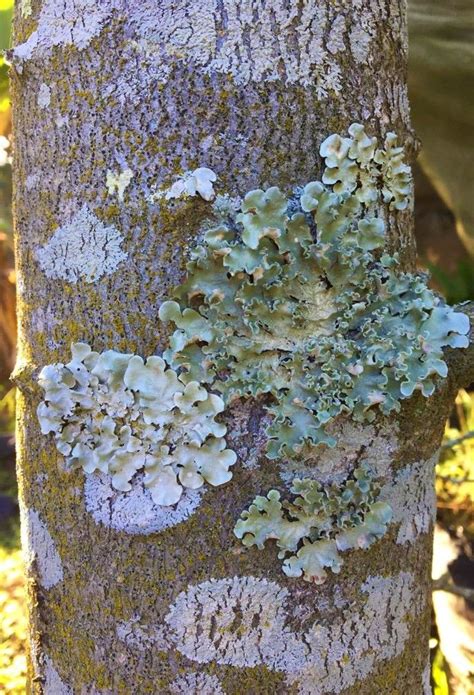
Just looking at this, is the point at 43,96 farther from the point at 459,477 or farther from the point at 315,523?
the point at 459,477

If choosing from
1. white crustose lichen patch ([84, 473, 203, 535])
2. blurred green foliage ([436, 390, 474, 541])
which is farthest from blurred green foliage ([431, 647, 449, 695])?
white crustose lichen patch ([84, 473, 203, 535])

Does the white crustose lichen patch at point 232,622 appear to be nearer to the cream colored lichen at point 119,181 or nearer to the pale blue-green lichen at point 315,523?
Answer: the pale blue-green lichen at point 315,523

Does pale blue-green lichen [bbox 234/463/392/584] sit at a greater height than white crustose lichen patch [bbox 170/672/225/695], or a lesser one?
greater

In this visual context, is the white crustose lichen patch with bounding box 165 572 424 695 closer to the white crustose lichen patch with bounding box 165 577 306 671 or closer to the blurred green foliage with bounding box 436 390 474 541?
the white crustose lichen patch with bounding box 165 577 306 671

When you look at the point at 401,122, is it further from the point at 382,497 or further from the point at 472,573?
the point at 472,573

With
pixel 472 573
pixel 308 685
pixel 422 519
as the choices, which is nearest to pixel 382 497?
pixel 422 519

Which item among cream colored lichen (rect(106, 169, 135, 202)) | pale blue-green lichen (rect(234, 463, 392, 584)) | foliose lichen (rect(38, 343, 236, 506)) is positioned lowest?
pale blue-green lichen (rect(234, 463, 392, 584))

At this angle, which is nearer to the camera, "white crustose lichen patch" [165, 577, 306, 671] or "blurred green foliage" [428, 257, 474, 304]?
"white crustose lichen patch" [165, 577, 306, 671]
